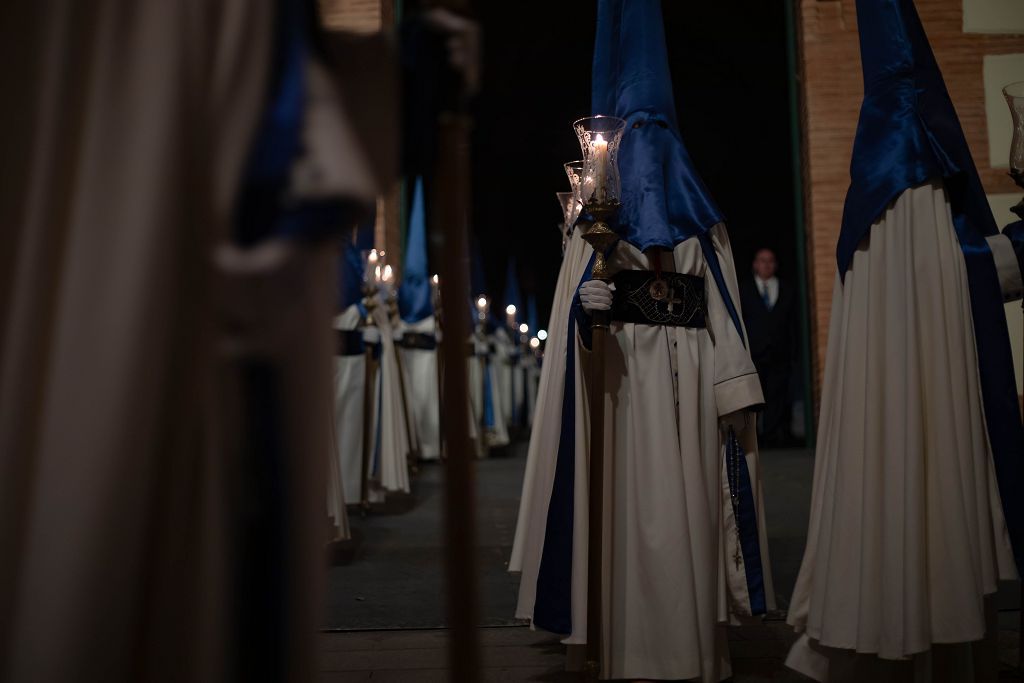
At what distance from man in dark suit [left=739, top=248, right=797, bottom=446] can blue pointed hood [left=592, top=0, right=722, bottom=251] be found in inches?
286

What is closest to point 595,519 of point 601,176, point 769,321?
point 601,176

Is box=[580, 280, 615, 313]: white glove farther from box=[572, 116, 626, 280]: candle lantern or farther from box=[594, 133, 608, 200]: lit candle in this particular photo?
box=[594, 133, 608, 200]: lit candle

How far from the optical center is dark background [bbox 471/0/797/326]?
1327 centimetres

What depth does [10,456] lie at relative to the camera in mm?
1031

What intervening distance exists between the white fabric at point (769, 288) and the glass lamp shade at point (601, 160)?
804cm

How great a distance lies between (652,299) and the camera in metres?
2.94

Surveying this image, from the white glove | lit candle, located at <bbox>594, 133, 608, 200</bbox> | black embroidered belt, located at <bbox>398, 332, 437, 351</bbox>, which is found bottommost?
the white glove

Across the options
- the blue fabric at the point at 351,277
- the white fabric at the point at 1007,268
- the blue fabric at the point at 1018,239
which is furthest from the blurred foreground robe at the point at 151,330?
the blue fabric at the point at 351,277

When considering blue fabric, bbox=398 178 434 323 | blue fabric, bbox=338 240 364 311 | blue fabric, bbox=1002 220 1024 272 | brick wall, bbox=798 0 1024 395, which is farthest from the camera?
blue fabric, bbox=398 178 434 323

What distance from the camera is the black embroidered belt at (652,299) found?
2.93 m

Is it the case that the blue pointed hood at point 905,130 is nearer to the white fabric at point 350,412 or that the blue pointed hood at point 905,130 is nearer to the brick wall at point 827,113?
the white fabric at point 350,412

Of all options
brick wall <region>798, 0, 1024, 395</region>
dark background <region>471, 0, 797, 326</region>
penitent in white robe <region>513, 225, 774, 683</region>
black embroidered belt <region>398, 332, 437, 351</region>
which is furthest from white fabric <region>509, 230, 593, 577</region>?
dark background <region>471, 0, 797, 326</region>

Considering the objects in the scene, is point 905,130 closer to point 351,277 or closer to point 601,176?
point 601,176

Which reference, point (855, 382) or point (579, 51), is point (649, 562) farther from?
point (579, 51)
